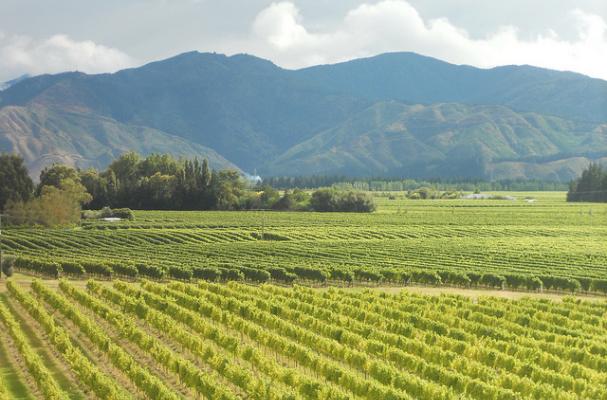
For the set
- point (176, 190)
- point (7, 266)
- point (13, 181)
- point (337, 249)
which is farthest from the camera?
point (176, 190)

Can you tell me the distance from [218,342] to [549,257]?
54680 mm

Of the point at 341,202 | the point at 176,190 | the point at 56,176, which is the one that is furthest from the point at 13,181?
the point at 341,202

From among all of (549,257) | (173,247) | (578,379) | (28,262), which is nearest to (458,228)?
(549,257)

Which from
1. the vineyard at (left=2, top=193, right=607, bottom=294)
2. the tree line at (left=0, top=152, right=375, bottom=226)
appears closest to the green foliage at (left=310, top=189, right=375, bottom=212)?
the tree line at (left=0, top=152, right=375, bottom=226)

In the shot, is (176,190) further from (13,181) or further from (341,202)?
(13,181)

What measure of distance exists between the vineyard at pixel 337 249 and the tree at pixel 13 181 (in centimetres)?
839

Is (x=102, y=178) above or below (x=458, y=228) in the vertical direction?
above

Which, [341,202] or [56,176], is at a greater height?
[56,176]

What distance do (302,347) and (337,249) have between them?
55186 mm

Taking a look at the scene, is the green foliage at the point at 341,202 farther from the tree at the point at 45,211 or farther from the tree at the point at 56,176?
the tree at the point at 45,211

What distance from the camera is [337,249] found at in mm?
90062

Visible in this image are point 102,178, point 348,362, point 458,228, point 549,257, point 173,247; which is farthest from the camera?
point 102,178

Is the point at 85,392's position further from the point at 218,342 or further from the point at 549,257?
the point at 549,257

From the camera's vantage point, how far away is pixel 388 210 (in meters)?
171
